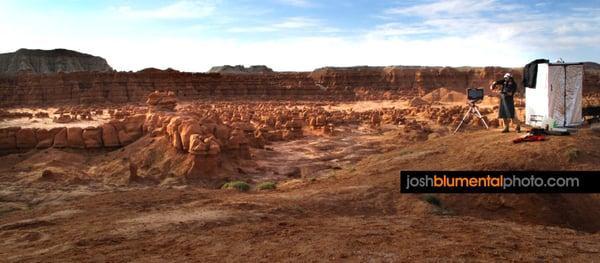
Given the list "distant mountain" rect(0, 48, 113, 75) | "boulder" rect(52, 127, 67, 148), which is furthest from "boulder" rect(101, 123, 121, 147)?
"distant mountain" rect(0, 48, 113, 75)

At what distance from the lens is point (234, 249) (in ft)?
18.1

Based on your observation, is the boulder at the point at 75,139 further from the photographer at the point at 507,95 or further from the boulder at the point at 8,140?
the photographer at the point at 507,95

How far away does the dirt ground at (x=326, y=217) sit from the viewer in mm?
5410

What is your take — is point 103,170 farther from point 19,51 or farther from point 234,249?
point 19,51

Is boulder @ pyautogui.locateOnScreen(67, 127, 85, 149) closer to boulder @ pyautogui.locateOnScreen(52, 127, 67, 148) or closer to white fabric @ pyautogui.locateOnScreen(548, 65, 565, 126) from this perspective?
boulder @ pyautogui.locateOnScreen(52, 127, 67, 148)

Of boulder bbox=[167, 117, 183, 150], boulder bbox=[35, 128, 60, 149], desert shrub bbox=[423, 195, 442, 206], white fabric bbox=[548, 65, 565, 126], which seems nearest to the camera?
desert shrub bbox=[423, 195, 442, 206]

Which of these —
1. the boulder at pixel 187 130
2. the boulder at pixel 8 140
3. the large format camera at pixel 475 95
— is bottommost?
the boulder at pixel 8 140

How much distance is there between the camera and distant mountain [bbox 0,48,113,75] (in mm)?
73562

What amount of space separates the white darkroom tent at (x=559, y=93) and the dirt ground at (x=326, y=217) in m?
0.49

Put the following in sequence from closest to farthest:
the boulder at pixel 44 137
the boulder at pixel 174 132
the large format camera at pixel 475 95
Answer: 1. the boulder at pixel 174 132
2. the large format camera at pixel 475 95
3. the boulder at pixel 44 137

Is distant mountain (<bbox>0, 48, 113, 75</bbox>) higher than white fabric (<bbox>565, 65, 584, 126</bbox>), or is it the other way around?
distant mountain (<bbox>0, 48, 113, 75</bbox>)

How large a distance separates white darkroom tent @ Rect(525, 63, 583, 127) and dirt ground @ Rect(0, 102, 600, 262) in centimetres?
49

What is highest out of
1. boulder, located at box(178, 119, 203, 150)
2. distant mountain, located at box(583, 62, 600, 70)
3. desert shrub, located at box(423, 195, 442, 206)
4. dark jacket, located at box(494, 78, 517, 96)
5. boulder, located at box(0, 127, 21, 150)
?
distant mountain, located at box(583, 62, 600, 70)

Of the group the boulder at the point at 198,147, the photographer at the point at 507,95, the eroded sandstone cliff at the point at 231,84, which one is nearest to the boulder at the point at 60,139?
the boulder at the point at 198,147
